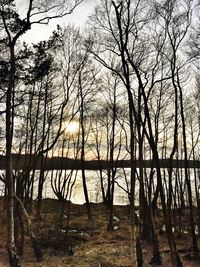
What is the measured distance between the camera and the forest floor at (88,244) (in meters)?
16.0

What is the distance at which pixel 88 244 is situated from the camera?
19.4 meters

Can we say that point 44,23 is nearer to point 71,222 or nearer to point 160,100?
point 160,100

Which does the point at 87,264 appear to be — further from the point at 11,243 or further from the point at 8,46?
the point at 8,46

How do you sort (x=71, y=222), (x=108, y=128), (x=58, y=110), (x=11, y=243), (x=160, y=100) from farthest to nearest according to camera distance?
(x=108, y=128) < (x=71, y=222) < (x=160, y=100) < (x=58, y=110) < (x=11, y=243)

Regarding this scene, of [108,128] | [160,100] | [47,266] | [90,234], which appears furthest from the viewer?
[108,128]

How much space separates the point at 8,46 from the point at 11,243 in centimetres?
711

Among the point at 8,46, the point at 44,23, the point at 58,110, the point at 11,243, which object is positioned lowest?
the point at 11,243

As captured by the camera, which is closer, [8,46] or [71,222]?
[8,46]

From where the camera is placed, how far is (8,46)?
38.4 feet

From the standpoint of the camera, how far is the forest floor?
52.6 ft

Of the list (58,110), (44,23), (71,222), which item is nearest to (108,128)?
(71,222)

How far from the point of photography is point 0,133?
54.2 ft

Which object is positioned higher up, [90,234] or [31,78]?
[31,78]

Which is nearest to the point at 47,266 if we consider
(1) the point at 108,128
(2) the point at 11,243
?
(2) the point at 11,243
